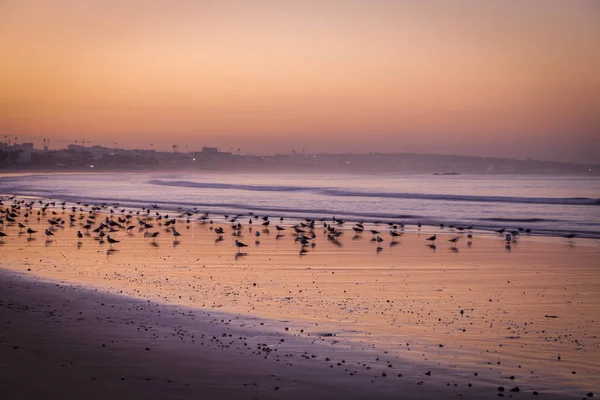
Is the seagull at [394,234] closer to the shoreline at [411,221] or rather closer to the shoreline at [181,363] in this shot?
the shoreline at [411,221]

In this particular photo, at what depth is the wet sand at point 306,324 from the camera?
7.70 m

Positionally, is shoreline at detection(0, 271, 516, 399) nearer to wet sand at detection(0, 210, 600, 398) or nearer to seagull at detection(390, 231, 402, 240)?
wet sand at detection(0, 210, 600, 398)

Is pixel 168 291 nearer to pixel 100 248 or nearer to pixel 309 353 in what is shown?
pixel 309 353

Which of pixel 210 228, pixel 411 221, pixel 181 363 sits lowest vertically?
pixel 210 228

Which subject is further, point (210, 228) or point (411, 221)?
point (411, 221)

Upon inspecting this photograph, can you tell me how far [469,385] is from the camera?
25.1 feet

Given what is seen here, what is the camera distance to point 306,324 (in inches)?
416

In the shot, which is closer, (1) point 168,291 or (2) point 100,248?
(1) point 168,291

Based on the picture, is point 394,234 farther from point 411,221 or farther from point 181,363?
point 181,363

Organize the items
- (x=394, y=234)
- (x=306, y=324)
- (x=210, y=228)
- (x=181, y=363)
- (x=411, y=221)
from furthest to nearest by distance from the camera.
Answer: (x=411, y=221) → (x=210, y=228) → (x=394, y=234) → (x=306, y=324) → (x=181, y=363)

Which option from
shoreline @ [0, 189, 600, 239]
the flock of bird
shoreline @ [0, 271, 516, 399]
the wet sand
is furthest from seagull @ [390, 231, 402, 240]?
shoreline @ [0, 271, 516, 399]

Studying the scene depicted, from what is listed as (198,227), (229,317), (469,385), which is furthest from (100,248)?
(469,385)

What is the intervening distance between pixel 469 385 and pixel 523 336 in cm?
265

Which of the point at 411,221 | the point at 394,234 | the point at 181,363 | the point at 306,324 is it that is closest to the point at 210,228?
the point at 394,234
